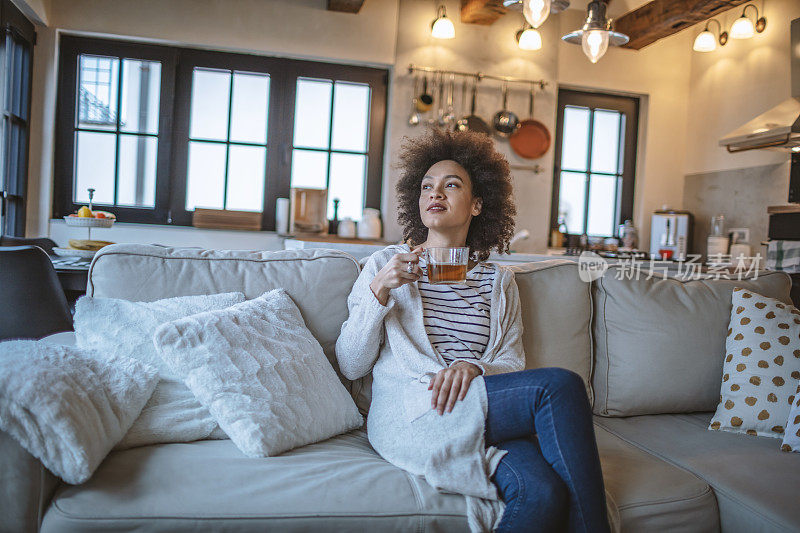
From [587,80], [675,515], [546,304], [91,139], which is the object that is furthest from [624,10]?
[675,515]

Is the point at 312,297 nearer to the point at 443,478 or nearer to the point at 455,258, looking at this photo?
the point at 455,258

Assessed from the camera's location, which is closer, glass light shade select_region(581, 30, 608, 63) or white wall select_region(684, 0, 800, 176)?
glass light shade select_region(581, 30, 608, 63)

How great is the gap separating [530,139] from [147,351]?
12.3 ft

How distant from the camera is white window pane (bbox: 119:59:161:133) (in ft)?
13.9

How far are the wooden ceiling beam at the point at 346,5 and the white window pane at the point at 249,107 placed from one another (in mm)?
651

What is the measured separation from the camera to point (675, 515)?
58.4 inches

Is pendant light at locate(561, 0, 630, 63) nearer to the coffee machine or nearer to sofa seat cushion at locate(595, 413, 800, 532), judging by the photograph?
sofa seat cushion at locate(595, 413, 800, 532)

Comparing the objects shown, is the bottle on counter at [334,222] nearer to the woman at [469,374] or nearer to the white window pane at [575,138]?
the white window pane at [575,138]

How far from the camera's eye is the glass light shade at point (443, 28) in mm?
4254

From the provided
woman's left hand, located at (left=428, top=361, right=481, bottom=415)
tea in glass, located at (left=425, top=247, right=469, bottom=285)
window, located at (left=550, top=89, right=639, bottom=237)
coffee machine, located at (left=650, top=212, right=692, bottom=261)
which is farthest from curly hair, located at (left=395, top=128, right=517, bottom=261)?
window, located at (left=550, top=89, right=639, bottom=237)

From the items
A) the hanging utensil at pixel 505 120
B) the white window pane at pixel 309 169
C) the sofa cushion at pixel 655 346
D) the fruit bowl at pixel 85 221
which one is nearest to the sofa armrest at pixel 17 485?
the fruit bowl at pixel 85 221

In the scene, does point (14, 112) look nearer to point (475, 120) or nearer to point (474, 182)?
point (475, 120)

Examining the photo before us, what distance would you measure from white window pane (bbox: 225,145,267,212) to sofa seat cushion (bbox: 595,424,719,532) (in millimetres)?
3382

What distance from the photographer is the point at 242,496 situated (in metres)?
1.27
